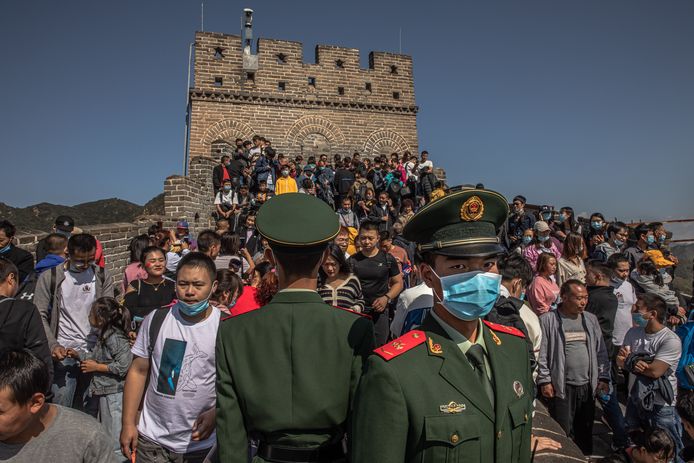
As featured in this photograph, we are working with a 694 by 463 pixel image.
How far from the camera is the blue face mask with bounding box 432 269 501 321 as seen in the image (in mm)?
1711

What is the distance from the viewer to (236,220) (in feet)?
35.9

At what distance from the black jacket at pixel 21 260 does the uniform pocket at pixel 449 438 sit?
17.1 ft

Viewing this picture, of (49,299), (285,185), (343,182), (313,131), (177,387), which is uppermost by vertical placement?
(313,131)

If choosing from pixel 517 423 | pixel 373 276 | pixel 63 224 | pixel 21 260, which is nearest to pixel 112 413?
pixel 21 260

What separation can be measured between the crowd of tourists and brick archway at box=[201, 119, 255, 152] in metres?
11.1

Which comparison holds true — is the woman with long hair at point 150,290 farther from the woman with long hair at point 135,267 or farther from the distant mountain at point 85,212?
the distant mountain at point 85,212

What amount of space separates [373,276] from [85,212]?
59.3 feet

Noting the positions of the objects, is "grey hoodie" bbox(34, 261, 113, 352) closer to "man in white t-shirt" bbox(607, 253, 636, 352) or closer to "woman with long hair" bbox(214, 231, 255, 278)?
"woman with long hair" bbox(214, 231, 255, 278)

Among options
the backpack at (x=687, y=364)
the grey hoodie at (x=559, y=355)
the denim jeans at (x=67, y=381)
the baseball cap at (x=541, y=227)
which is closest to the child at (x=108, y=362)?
the denim jeans at (x=67, y=381)

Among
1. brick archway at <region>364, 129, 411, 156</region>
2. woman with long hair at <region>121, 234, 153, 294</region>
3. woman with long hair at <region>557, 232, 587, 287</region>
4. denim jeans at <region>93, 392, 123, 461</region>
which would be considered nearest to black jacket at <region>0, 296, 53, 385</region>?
denim jeans at <region>93, 392, 123, 461</region>

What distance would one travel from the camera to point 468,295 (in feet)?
5.62

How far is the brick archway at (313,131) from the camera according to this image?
18828mm

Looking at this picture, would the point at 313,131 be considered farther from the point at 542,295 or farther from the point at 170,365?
the point at 170,365

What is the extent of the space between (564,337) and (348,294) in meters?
2.10
